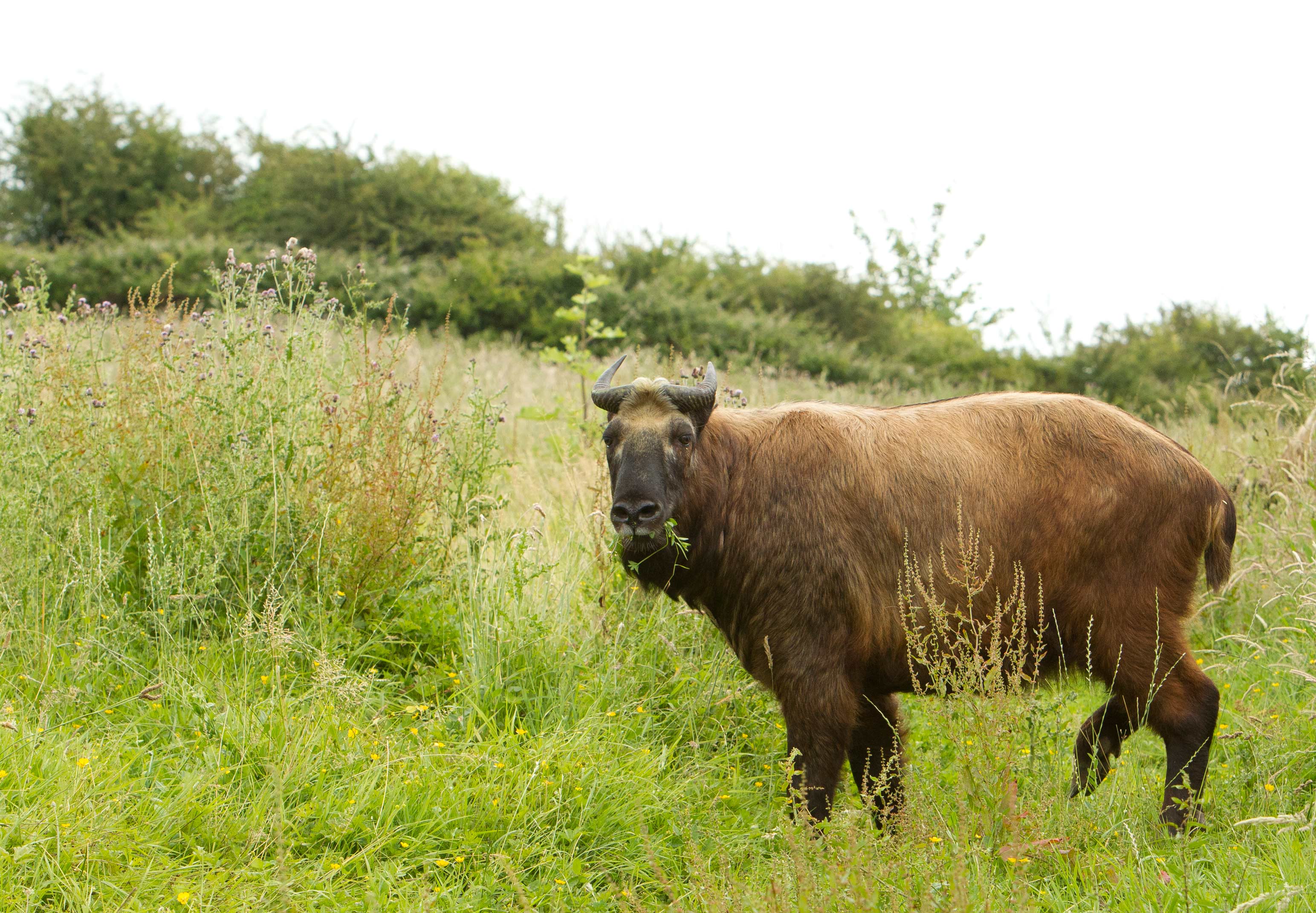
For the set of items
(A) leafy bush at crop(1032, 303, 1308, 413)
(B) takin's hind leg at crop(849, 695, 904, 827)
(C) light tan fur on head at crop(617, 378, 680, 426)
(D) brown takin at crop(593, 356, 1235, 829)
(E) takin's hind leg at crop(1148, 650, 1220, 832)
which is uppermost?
(A) leafy bush at crop(1032, 303, 1308, 413)

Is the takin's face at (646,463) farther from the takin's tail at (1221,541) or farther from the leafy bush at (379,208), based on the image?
the leafy bush at (379,208)

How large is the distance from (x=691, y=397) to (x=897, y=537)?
3.42 feet

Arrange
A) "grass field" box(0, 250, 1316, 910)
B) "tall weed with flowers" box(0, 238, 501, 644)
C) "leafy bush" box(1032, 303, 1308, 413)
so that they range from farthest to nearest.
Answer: "leafy bush" box(1032, 303, 1308, 413) < "tall weed with flowers" box(0, 238, 501, 644) < "grass field" box(0, 250, 1316, 910)

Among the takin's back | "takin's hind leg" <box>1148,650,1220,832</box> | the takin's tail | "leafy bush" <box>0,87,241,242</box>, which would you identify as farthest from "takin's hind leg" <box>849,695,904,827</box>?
"leafy bush" <box>0,87,241,242</box>

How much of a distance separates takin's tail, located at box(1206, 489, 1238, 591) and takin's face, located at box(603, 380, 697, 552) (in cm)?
230

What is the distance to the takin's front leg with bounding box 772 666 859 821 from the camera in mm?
→ 4027

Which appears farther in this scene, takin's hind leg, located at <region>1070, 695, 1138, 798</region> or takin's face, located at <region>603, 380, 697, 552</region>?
takin's hind leg, located at <region>1070, 695, 1138, 798</region>

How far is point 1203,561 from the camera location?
4602mm

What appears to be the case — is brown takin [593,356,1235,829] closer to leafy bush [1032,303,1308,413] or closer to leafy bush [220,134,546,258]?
leafy bush [1032,303,1308,413]

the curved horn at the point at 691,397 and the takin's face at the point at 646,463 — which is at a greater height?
the curved horn at the point at 691,397

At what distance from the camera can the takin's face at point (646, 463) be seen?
156 inches

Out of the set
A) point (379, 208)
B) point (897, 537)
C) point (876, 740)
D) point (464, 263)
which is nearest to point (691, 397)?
point (897, 537)

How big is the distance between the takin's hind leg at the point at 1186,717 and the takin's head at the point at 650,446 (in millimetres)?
2168

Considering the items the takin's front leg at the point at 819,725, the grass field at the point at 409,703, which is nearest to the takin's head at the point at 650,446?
the takin's front leg at the point at 819,725
